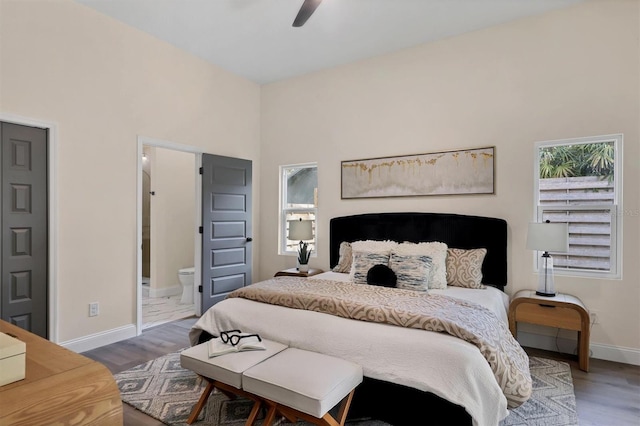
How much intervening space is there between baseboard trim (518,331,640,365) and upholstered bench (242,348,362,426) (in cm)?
234

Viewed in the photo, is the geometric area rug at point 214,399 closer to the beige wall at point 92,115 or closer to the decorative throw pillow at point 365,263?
the beige wall at point 92,115

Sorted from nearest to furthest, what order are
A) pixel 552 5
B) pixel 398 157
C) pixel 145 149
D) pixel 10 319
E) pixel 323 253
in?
1. pixel 10 319
2. pixel 552 5
3. pixel 398 157
4. pixel 323 253
5. pixel 145 149

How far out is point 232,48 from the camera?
13.6 ft

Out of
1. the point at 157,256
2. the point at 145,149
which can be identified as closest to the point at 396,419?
the point at 157,256

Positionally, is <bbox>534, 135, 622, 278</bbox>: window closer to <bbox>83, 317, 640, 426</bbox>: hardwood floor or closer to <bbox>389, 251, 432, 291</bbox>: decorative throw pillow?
<bbox>83, 317, 640, 426</bbox>: hardwood floor

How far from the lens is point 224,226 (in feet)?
15.1

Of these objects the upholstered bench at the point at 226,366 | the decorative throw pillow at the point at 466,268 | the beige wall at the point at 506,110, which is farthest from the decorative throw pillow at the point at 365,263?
the upholstered bench at the point at 226,366

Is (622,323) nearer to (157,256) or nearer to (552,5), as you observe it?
(552,5)

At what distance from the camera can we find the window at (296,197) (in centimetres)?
487

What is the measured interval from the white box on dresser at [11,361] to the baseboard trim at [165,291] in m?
5.17

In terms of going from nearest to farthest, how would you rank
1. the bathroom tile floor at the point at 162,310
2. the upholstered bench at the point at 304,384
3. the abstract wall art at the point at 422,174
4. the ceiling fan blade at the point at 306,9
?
the upholstered bench at the point at 304,384, the ceiling fan blade at the point at 306,9, the abstract wall art at the point at 422,174, the bathroom tile floor at the point at 162,310

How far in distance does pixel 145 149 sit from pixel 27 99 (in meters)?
3.23

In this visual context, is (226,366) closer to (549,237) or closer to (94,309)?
(94,309)

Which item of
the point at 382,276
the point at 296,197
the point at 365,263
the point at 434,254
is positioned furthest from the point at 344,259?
the point at 296,197
